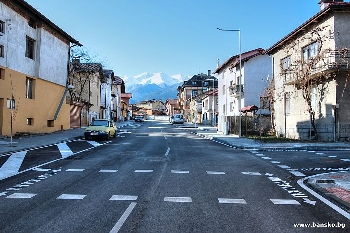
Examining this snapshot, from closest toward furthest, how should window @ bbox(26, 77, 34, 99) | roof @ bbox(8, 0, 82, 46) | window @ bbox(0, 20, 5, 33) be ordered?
window @ bbox(0, 20, 5, 33) < roof @ bbox(8, 0, 82, 46) < window @ bbox(26, 77, 34, 99)

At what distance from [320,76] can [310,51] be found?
258cm

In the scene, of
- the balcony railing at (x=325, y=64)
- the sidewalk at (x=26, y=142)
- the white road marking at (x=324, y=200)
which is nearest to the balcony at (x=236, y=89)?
the balcony railing at (x=325, y=64)

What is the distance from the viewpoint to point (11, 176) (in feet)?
30.6

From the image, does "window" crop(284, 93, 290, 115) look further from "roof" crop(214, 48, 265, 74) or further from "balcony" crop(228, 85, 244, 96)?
"balcony" crop(228, 85, 244, 96)

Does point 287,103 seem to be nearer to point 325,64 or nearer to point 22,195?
point 325,64

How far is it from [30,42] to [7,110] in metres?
6.16

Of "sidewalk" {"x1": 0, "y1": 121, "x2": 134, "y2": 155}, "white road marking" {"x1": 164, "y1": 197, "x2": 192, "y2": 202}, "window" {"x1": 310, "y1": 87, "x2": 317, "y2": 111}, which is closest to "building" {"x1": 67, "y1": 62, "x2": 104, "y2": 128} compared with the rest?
"sidewalk" {"x1": 0, "y1": 121, "x2": 134, "y2": 155}

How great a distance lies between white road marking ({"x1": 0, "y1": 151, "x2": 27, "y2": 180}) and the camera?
32.2ft

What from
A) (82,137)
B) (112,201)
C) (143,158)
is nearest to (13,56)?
(82,137)

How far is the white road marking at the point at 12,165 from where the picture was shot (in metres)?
9.81

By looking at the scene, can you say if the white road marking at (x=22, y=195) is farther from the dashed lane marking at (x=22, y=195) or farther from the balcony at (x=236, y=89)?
the balcony at (x=236, y=89)

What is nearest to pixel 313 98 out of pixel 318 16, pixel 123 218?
pixel 318 16

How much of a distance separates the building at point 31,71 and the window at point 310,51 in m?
18.5

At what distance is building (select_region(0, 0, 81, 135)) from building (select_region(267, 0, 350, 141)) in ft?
58.6
